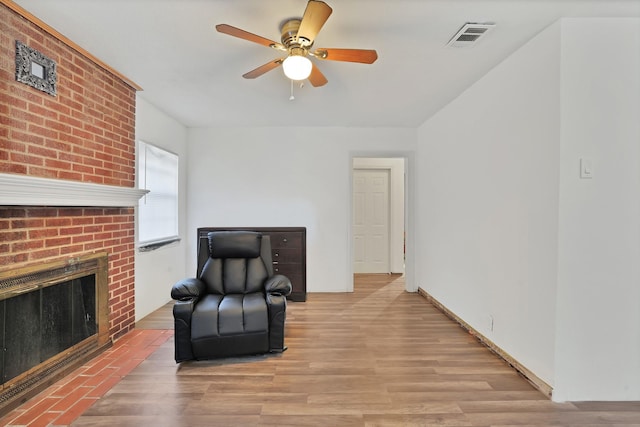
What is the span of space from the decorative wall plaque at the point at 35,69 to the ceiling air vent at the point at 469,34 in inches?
110

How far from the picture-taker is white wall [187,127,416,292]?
478 centimetres

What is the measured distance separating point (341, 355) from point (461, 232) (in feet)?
5.75

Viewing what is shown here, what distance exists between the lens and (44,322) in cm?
226

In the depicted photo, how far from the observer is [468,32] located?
217 cm

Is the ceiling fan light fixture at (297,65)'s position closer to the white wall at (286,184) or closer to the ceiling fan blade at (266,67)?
the ceiling fan blade at (266,67)

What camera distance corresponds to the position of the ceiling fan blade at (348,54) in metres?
2.05

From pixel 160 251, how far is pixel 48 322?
1662 mm

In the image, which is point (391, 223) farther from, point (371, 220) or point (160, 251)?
point (160, 251)

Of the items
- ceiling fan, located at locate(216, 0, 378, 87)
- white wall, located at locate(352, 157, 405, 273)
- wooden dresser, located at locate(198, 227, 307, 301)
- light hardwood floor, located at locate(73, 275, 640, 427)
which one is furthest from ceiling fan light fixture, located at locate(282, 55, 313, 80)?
white wall, located at locate(352, 157, 405, 273)

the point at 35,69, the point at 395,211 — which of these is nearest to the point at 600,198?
the point at 35,69

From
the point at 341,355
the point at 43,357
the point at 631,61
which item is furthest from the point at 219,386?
the point at 631,61

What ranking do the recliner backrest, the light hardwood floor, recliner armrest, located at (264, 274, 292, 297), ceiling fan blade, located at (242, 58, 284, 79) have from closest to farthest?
the light hardwood floor → ceiling fan blade, located at (242, 58, 284, 79) → recliner armrest, located at (264, 274, 292, 297) → the recliner backrest

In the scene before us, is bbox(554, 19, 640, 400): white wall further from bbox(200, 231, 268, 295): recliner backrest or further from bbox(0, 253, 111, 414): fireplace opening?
bbox(0, 253, 111, 414): fireplace opening

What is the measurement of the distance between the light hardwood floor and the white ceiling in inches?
94.6
